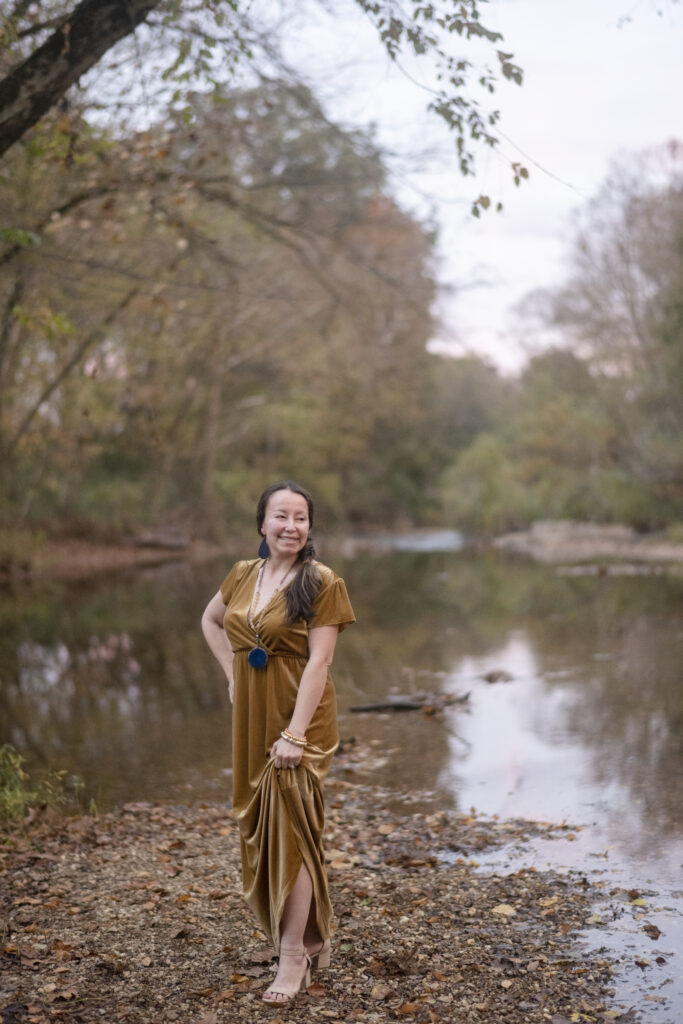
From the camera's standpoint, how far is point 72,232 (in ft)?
54.9

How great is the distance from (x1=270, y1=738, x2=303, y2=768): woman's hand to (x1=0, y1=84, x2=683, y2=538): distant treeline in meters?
4.98

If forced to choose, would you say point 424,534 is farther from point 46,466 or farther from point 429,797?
point 429,797

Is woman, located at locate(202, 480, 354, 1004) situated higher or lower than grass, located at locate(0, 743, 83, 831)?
higher

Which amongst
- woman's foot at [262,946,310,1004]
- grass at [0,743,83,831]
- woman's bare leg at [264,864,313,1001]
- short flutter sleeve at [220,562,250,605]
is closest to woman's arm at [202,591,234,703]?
short flutter sleeve at [220,562,250,605]

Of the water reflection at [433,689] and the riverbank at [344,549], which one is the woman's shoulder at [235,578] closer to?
the water reflection at [433,689]

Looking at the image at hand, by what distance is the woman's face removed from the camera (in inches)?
164

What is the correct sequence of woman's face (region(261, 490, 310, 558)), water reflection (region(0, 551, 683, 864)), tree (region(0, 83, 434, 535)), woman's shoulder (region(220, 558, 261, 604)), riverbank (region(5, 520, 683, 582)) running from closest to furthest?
woman's face (region(261, 490, 310, 558))
woman's shoulder (region(220, 558, 261, 604))
water reflection (region(0, 551, 683, 864))
tree (region(0, 83, 434, 535))
riverbank (region(5, 520, 683, 582))

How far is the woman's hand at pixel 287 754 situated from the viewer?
13.0ft

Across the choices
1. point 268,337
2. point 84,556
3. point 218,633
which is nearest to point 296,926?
point 218,633

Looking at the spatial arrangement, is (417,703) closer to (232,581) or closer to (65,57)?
(232,581)

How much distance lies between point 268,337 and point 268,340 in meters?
0.10

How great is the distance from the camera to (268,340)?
3456 cm

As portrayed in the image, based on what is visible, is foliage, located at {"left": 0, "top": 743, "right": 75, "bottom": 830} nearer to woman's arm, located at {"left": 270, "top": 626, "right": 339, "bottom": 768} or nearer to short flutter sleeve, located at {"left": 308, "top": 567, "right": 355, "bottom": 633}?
woman's arm, located at {"left": 270, "top": 626, "right": 339, "bottom": 768}

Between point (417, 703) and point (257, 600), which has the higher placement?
point (257, 600)
